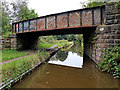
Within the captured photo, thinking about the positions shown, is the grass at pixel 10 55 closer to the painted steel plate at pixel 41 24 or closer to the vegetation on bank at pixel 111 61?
the painted steel plate at pixel 41 24

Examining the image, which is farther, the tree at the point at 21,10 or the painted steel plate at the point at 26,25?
the tree at the point at 21,10

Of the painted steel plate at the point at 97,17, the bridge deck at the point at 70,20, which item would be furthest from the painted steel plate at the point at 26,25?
the painted steel plate at the point at 97,17

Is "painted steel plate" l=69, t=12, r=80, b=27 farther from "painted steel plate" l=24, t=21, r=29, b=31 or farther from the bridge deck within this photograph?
"painted steel plate" l=24, t=21, r=29, b=31

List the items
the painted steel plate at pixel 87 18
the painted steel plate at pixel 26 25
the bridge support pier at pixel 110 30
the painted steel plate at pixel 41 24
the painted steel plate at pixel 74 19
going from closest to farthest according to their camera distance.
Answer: the bridge support pier at pixel 110 30
the painted steel plate at pixel 87 18
the painted steel plate at pixel 74 19
the painted steel plate at pixel 41 24
the painted steel plate at pixel 26 25

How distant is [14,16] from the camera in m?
24.7

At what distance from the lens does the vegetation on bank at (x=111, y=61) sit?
161 inches

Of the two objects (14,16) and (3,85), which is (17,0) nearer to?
(14,16)

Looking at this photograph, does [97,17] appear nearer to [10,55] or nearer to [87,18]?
[87,18]

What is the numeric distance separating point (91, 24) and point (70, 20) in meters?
2.05

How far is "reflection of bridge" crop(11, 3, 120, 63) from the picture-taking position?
511cm

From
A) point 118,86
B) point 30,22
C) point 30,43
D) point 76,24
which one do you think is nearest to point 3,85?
point 118,86

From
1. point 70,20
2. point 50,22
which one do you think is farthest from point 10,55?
point 70,20

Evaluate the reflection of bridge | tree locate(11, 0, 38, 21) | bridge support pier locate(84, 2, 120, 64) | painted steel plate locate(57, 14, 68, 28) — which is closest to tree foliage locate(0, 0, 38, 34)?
tree locate(11, 0, 38, 21)

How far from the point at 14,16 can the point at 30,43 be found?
16.4 meters
